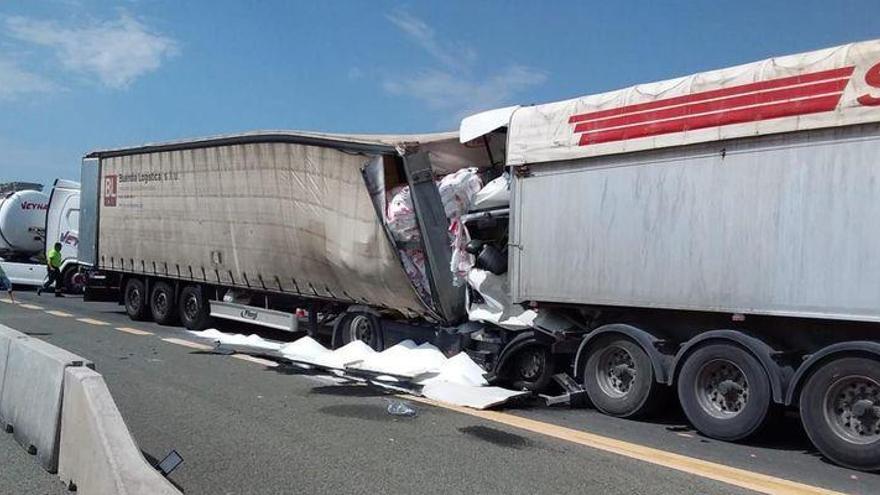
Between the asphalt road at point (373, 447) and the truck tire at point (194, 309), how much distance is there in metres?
5.40

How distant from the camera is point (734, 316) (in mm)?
6859

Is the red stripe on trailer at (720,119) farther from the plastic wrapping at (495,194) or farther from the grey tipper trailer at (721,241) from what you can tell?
the plastic wrapping at (495,194)

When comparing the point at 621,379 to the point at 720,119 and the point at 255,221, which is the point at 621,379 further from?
the point at 255,221

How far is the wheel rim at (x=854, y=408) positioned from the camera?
5973 mm

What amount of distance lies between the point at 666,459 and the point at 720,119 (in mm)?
3036

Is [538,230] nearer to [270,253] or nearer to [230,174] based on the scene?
[270,253]

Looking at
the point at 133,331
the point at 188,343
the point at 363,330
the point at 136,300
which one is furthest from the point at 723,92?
the point at 136,300

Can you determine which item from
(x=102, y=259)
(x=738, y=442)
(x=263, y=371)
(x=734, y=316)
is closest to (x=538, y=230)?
(x=734, y=316)

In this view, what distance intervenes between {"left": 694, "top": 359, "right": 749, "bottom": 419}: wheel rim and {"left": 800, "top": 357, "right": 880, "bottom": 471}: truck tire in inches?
25.2

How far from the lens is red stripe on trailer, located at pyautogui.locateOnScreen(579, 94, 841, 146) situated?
6.32 metres

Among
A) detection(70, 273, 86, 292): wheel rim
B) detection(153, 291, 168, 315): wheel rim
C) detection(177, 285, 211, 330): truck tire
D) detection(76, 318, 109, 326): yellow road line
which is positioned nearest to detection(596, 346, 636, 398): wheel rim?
detection(177, 285, 211, 330): truck tire

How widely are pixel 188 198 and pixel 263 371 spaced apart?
18.3 ft

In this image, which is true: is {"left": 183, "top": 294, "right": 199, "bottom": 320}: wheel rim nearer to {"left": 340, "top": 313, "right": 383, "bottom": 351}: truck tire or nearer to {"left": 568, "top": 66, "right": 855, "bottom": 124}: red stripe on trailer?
{"left": 340, "top": 313, "right": 383, "bottom": 351}: truck tire

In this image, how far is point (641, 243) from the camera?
24.8 ft
